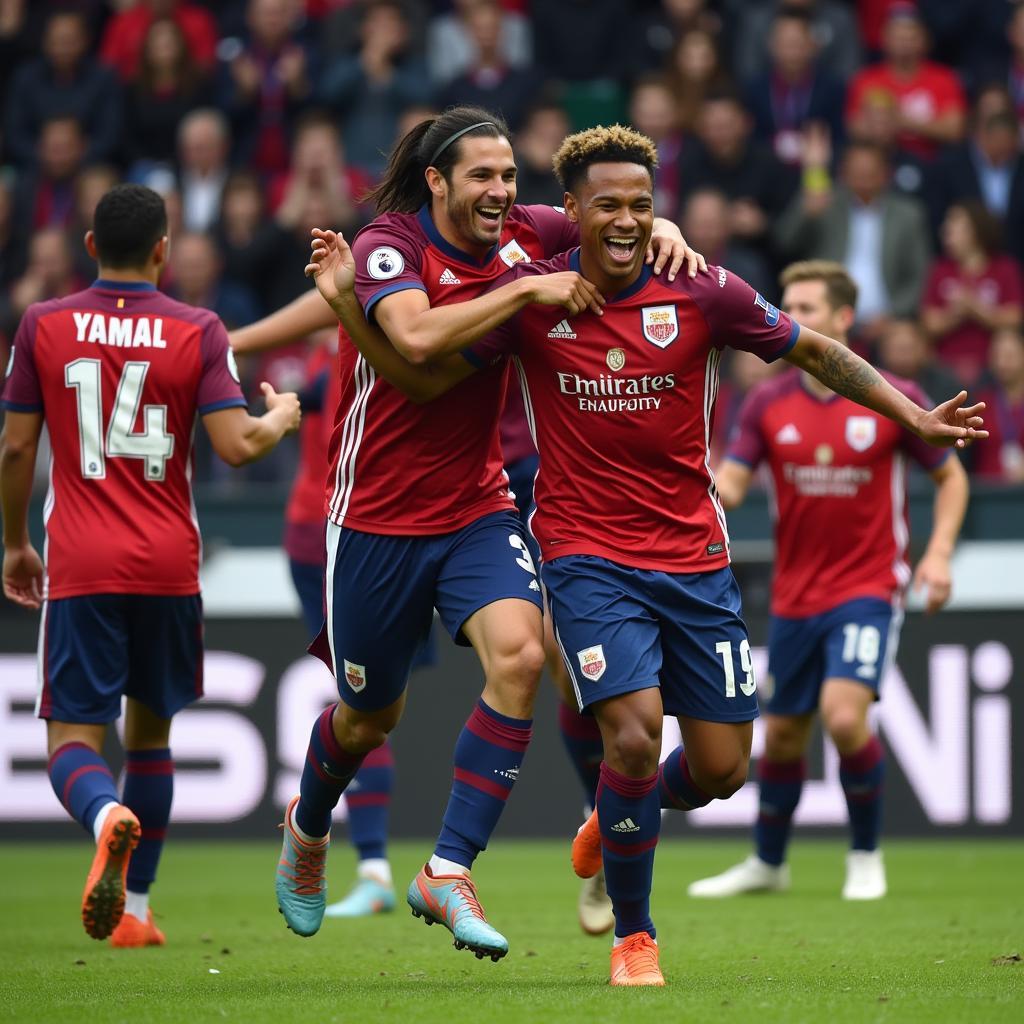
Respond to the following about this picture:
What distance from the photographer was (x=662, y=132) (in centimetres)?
1474

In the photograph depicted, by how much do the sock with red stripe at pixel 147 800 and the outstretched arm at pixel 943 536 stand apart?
11.3 feet

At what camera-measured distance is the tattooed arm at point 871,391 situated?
19.7ft

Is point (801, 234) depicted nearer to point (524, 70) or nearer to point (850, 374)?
point (524, 70)

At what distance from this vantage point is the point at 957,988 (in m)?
5.64

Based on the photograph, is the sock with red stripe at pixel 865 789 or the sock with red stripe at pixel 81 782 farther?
the sock with red stripe at pixel 865 789

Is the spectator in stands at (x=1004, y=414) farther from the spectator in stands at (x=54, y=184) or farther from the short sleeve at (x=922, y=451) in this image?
the spectator in stands at (x=54, y=184)

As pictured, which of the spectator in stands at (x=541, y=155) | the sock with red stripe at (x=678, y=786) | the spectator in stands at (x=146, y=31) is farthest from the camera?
the spectator in stands at (x=146, y=31)

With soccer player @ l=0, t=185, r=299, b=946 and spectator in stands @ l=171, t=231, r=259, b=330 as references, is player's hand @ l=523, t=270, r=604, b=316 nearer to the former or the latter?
soccer player @ l=0, t=185, r=299, b=946

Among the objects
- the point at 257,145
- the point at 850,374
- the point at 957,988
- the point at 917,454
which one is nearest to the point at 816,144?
the point at 257,145

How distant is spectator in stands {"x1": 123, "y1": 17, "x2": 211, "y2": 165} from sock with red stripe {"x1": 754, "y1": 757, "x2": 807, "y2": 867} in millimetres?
9116

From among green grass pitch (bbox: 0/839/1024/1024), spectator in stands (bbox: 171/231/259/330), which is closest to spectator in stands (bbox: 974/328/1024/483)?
green grass pitch (bbox: 0/839/1024/1024)

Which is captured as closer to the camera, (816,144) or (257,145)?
(816,144)

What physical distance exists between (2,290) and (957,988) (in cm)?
1175

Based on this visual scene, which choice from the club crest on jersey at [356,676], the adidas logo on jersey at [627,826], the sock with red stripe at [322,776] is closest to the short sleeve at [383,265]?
the club crest on jersey at [356,676]
